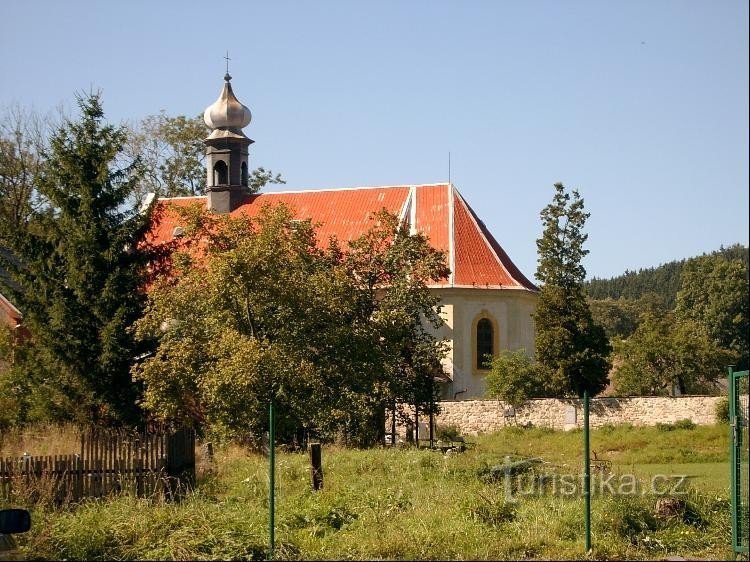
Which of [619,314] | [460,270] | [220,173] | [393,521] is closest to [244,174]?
[220,173]

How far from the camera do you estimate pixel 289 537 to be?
11.8 m

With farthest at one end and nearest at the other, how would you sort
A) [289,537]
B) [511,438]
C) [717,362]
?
[717,362], [511,438], [289,537]

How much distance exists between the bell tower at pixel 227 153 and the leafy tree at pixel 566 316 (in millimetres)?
13914

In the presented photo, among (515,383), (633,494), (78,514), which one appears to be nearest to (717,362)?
(515,383)

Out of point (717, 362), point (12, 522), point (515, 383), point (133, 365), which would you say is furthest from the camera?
point (717, 362)

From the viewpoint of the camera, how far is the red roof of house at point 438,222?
138ft

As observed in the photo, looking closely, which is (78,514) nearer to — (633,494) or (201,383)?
(633,494)

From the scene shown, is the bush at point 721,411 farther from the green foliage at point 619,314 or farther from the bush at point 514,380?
the green foliage at point 619,314

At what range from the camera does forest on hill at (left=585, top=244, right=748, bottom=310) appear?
11737cm

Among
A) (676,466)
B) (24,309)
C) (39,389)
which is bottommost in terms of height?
(676,466)

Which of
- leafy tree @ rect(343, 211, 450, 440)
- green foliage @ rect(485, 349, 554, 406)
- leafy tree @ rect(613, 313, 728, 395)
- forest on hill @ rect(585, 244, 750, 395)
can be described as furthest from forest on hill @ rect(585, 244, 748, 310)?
leafy tree @ rect(343, 211, 450, 440)

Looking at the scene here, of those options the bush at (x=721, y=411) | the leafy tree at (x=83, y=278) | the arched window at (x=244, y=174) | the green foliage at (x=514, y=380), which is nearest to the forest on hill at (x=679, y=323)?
the bush at (x=721, y=411)

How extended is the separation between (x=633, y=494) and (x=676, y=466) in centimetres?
1307

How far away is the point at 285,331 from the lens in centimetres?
2348
